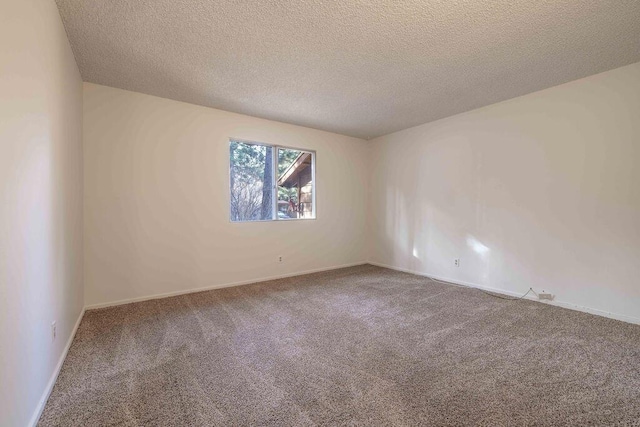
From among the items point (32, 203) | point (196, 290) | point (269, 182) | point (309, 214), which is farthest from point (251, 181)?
point (32, 203)

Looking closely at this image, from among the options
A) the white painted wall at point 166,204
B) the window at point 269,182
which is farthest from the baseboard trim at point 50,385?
the window at point 269,182

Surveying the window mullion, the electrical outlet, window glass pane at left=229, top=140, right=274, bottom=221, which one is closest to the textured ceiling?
window glass pane at left=229, top=140, right=274, bottom=221

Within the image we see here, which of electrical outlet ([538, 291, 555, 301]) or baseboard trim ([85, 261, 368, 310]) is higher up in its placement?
electrical outlet ([538, 291, 555, 301])

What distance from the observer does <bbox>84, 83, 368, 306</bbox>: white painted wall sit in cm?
309

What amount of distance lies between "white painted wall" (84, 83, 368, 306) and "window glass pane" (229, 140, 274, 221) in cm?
15

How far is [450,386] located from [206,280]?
314cm

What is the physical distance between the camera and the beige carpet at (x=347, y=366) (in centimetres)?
150

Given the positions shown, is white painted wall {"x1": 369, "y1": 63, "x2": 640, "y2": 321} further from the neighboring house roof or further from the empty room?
the neighboring house roof

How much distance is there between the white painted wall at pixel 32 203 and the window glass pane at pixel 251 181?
6.39 feet

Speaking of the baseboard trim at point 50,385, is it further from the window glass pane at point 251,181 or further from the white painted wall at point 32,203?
the window glass pane at point 251,181

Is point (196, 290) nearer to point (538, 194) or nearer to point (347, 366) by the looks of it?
point (347, 366)

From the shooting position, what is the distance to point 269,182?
4387 millimetres

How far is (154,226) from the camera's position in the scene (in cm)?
341

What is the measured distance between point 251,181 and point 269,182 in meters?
0.30
